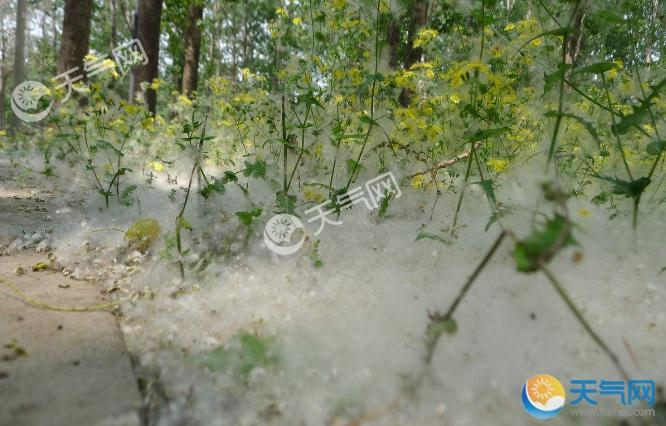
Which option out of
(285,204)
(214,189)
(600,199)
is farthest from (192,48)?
(600,199)

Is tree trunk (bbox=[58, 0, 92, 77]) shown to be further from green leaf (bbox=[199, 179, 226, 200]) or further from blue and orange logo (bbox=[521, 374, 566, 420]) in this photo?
blue and orange logo (bbox=[521, 374, 566, 420])

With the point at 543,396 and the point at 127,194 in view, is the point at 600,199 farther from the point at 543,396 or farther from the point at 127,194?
the point at 127,194

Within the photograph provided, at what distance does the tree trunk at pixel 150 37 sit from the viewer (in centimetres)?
520

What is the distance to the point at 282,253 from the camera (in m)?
1.50

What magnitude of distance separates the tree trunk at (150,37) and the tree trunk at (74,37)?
729mm

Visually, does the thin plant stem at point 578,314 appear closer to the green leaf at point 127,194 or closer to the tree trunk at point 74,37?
the green leaf at point 127,194

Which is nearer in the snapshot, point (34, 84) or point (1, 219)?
point (1, 219)

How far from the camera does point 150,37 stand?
17.7 ft

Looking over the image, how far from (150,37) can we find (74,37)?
3.53ft

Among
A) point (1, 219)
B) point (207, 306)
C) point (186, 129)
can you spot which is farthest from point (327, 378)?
point (1, 219)

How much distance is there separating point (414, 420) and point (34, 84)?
3.03 m

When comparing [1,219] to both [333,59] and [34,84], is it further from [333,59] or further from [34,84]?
[333,59]

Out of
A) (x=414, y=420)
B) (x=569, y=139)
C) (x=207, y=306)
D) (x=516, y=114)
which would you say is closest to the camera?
(x=414, y=420)

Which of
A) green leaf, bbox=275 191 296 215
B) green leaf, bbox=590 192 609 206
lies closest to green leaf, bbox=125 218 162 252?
green leaf, bbox=275 191 296 215
